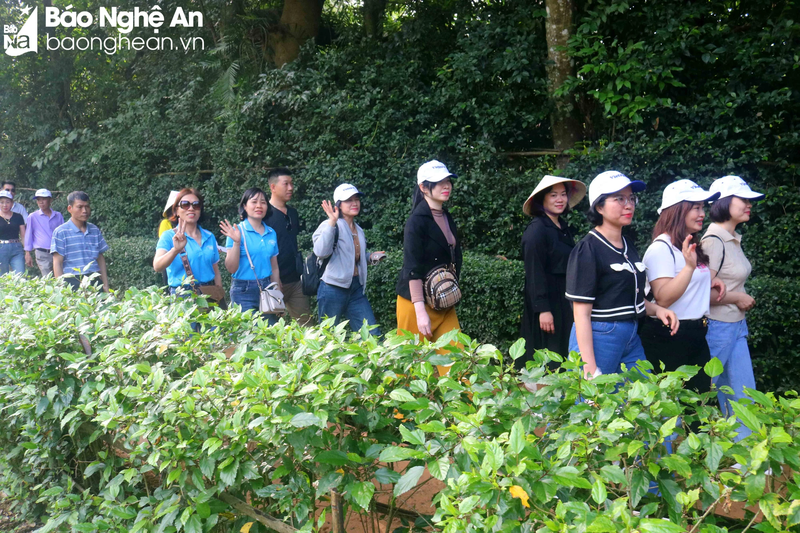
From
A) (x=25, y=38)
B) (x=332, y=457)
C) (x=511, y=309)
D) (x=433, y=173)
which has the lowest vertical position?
(x=511, y=309)

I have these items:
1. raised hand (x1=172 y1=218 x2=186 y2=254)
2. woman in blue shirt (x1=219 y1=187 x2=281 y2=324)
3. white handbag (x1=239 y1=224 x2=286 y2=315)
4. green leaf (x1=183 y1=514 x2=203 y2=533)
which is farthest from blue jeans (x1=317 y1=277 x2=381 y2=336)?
green leaf (x1=183 y1=514 x2=203 y2=533)

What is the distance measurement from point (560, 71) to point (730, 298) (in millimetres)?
4172

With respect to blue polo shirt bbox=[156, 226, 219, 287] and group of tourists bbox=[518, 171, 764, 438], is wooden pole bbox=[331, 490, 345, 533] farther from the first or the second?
blue polo shirt bbox=[156, 226, 219, 287]

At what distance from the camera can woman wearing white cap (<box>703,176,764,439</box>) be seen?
14.1 feet

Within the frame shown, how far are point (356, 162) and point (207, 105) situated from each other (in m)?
4.12

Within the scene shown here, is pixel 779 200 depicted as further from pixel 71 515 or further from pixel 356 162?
pixel 71 515

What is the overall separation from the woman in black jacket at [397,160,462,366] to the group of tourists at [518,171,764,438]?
64cm

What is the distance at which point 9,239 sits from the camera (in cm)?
1054

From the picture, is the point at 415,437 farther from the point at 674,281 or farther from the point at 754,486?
the point at 674,281

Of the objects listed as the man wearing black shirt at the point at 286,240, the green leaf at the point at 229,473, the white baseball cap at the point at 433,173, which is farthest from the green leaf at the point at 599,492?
the man wearing black shirt at the point at 286,240

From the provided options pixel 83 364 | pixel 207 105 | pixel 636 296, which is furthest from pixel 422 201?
pixel 207 105

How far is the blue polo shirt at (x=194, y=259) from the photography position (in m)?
5.52

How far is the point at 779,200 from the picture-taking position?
6.34 metres

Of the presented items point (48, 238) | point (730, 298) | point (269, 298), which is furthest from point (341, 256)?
A: point (48, 238)
